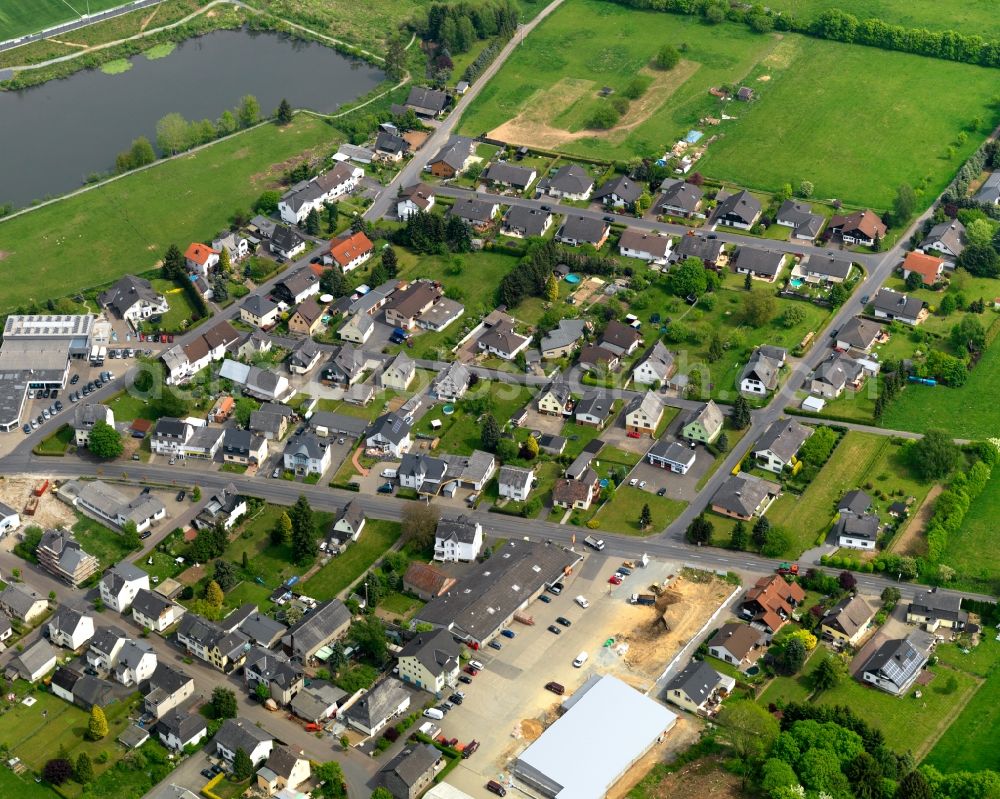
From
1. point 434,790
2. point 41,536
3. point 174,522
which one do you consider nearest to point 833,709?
point 434,790

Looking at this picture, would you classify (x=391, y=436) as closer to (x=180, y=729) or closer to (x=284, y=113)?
(x=180, y=729)

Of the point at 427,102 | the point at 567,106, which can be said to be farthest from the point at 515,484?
the point at 567,106

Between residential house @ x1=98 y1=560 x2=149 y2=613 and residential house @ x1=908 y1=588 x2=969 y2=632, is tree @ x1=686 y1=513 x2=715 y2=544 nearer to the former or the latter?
residential house @ x1=908 y1=588 x2=969 y2=632

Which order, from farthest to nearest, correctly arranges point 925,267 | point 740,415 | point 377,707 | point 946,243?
point 946,243 < point 925,267 < point 740,415 < point 377,707

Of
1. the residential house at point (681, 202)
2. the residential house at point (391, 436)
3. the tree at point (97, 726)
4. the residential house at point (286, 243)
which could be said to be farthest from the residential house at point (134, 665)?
the residential house at point (681, 202)

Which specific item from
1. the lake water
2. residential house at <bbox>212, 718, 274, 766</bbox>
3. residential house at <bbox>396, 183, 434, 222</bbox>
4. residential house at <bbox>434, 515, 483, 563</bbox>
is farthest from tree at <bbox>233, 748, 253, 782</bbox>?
the lake water

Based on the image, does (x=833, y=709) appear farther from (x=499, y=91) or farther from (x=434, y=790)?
(x=499, y=91)
